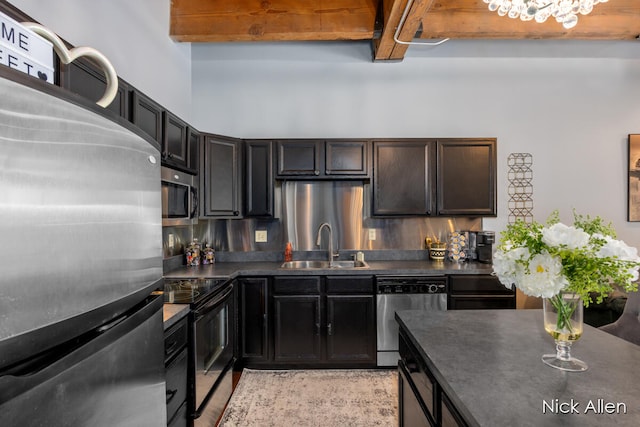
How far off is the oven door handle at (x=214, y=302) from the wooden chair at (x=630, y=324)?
8.31 ft

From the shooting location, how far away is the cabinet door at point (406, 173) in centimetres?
312

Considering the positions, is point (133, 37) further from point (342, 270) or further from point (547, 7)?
point (547, 7)

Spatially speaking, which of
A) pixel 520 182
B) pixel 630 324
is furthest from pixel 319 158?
pixel 630 324

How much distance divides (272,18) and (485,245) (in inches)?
115

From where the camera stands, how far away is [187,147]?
2.64 m

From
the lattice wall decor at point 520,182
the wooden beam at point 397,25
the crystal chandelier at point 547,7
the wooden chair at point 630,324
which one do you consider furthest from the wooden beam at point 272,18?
the wooden chair at point 630,324

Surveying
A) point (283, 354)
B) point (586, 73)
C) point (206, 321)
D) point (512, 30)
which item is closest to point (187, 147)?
point (206, 321)

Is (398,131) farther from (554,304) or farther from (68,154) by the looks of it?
(68,154)

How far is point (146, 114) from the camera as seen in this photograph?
2.07m

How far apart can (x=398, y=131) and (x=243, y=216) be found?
6.18ft

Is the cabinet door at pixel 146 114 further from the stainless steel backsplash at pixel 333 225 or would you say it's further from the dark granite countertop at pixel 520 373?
the dark granite countertop at pixel 520 373

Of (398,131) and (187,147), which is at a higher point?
(398,131)

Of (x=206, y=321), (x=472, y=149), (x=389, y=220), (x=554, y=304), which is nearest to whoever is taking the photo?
(x=554, y=304)

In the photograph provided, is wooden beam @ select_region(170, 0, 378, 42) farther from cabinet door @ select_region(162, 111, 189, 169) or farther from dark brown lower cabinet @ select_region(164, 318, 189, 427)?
dark brown lower cabinet @ select_region(164, 318, 189, 427)
